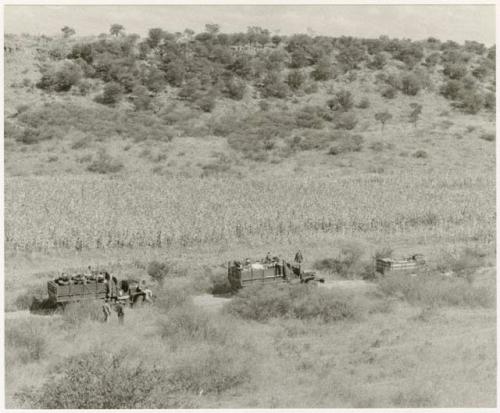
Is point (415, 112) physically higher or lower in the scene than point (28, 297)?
higher

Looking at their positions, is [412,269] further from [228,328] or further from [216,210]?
[216,210]

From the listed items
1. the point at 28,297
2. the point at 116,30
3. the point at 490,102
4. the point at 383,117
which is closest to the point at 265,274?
the point at 28,297

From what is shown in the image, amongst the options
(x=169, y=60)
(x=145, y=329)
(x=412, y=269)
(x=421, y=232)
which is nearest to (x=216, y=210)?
(x=421, y=232)

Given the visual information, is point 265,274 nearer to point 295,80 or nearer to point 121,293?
point 121,293

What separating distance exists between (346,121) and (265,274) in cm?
3788

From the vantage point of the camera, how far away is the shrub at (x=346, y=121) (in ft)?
180

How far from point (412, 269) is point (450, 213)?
31.5 ft

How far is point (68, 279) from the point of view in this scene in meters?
18.1

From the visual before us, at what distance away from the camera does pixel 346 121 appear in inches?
2183

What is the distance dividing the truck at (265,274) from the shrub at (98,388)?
23.1 feet

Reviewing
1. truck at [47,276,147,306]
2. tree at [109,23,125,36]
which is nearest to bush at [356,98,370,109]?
tree at [109,23,125,36]

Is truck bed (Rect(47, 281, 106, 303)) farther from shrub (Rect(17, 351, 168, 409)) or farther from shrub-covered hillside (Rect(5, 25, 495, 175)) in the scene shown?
shrub-covered hillside (Rect(5, 25, 495, 175))

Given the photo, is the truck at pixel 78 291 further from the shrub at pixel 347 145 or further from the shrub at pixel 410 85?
the shrub at pixel 410 85

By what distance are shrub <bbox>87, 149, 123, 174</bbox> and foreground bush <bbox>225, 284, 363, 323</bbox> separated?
994 inches
